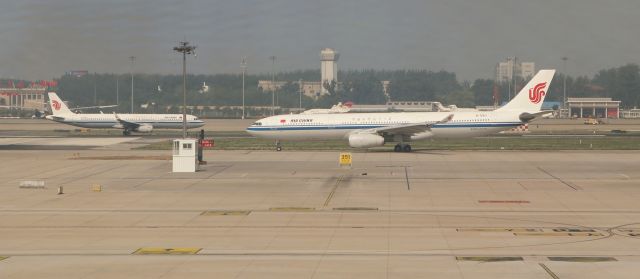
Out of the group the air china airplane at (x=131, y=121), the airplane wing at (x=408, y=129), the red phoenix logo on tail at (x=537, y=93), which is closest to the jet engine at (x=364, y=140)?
the airplane wing at (x=408, y=129)

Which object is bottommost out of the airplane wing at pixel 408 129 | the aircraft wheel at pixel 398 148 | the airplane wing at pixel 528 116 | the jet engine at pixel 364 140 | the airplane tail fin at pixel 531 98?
the aircraft wheel at pixel 398 148

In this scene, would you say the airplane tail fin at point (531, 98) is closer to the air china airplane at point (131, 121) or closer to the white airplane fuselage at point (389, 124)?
the white airplane fuselage at point (389, 124)

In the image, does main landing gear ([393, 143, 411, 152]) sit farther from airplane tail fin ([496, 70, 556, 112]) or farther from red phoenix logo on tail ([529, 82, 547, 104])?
red phoenix logo on tail ([529, 82, 547, 104])

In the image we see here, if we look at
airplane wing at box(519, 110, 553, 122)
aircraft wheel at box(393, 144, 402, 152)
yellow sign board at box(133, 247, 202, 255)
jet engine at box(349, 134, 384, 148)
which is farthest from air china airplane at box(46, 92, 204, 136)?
yellow sign board at box(133, 247, 202, 255)

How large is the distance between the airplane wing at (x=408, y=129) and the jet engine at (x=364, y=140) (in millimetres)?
969

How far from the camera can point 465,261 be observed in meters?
25.9

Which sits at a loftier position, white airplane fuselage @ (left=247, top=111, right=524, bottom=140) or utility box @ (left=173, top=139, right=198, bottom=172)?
white airplane fuselage @ (left=247, top=111, right=524, bottom=140)

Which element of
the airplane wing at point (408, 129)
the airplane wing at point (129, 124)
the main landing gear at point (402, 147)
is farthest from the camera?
the airplane wing at point (129, 124)

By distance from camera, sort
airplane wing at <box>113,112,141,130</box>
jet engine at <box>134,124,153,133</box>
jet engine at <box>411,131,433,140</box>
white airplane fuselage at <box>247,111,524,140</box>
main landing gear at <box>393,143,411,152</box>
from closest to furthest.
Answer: main landing gear at <box>393,143,411,152</box> < jet engine at <box>411,131,433,140</box> < white airplane fuselage at <box>247,111,524,140</box> < airplane wing at <box>113,112,141,130</box> < jet engine at <box>134,124,153,133</box>

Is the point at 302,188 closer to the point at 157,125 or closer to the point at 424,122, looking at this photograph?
the point at 424,122

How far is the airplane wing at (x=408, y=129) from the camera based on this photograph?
7606 cm

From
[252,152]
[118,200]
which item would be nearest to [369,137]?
[252,152]

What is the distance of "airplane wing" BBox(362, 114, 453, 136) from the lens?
76062mm

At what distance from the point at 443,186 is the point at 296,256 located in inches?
911
